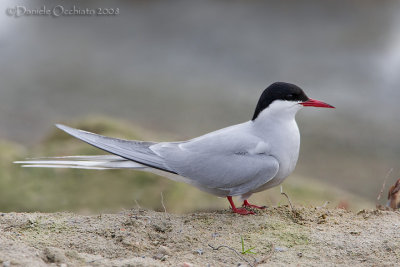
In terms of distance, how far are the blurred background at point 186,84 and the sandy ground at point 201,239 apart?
5.82 ft

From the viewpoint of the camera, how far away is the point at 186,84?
11195mm

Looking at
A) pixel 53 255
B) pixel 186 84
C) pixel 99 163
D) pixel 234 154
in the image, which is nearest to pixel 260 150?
pixel 234 154

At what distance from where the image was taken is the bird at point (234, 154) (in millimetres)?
3602

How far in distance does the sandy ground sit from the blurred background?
1.77 meters

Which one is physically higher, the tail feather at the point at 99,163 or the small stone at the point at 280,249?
the tail feather at the point at 99,163

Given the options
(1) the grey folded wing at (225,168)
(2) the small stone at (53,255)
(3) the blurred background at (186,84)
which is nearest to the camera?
(2) the small stone at (53,255)

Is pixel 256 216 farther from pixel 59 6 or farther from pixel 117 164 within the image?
pixel 59 6

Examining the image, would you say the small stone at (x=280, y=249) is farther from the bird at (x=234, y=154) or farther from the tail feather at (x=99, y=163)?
the tail feather at (x=99, y=163)

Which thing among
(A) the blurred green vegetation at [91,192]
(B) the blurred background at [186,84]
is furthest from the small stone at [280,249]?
(B) the blurred background at [186,84]

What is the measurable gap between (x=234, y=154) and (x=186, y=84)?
7.63 metres

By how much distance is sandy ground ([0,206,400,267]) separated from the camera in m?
2.91

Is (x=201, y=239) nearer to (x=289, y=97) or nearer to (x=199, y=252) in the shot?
(x=199, y=252)

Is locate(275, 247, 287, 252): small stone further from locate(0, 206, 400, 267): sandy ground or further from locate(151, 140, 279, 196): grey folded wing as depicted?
locate(151, 140, 279, 196): grey folded wing

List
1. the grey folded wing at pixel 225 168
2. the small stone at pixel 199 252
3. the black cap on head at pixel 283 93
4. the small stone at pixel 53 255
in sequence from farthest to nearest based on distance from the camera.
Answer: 1. the black cap on head at pixel 283 93
2. the grey folded wing at pixel 225 168
3. the small stone at pixel 199 252
4. the small stone at pixel 53 255
